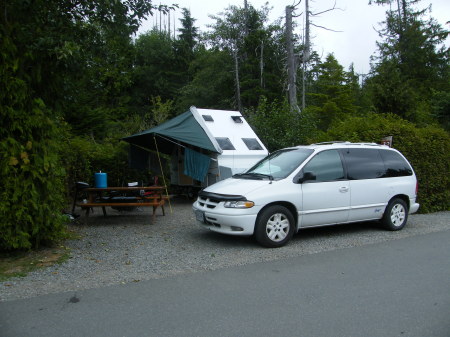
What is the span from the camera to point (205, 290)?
4.93m

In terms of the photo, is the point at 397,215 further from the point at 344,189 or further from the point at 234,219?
the point at 234,219

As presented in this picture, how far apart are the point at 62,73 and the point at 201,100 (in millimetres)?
29297

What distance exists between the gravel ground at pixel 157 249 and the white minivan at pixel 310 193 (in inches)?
15.4

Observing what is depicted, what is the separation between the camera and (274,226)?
23.2 ft

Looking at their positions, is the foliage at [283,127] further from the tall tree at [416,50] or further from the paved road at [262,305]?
the tall tree at [416,50]

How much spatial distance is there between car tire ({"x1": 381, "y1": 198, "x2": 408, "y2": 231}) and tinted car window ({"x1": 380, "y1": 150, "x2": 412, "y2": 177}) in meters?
0.58

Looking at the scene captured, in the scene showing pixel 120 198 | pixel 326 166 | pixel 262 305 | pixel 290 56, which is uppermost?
pixel 290 56

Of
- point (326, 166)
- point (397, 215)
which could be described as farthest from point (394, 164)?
point (326, 166)

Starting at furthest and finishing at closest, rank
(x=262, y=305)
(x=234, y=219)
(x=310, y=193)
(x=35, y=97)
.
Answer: (x=310, y=193), (x=234, y=219), (x=35, y=97), (x=262, y=305)

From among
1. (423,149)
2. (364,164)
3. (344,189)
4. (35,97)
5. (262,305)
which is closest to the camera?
(262,305)

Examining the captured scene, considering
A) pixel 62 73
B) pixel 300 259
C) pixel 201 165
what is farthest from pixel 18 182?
pixel 201 165

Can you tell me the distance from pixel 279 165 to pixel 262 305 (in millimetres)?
3936

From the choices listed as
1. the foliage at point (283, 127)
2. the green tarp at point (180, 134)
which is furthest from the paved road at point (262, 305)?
the foliage at point (283, 127)

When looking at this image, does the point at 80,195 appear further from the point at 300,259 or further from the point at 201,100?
the point at 201,100
